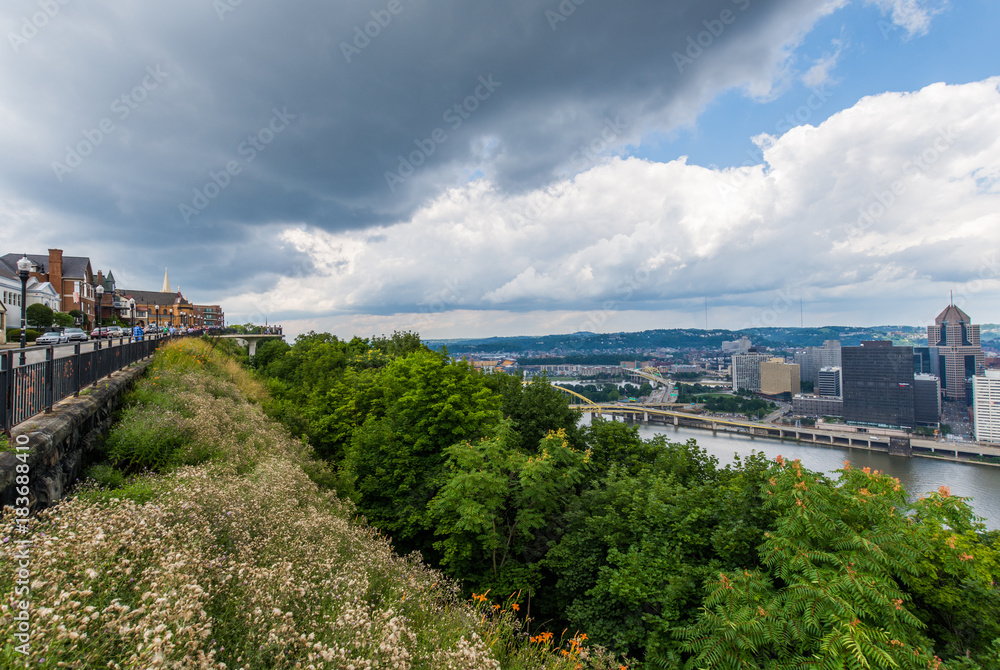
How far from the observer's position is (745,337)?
513 ft

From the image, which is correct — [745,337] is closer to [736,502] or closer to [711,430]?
[711,430]

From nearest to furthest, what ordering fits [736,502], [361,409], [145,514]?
[145,514] < [736,502] < [361,409]

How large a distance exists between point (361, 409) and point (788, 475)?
23056mm

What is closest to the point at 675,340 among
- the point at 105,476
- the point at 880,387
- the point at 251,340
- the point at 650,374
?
the point at 650,374

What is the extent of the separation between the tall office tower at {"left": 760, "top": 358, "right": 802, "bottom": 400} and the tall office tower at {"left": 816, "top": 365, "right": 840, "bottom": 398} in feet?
21.8

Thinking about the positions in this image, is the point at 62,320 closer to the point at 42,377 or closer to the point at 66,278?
the point at 66,278

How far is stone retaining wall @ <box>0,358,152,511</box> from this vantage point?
489 cm

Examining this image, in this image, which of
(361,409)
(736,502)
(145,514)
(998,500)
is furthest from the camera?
(998,500)

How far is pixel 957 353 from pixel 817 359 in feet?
96.3

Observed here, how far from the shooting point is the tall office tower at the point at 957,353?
91.4 metres

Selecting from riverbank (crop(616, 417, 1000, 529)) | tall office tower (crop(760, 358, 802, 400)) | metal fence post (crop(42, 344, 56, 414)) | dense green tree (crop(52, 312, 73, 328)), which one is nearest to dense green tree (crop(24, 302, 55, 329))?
dense green tree (crop(52, 312, 73, 328))

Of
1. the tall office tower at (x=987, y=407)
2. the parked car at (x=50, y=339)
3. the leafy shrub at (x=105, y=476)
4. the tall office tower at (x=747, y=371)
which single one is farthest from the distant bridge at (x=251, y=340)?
the tall office tower at (x=987, y=407)

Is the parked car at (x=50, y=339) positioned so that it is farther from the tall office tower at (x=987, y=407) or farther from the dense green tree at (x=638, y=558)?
the tall office tower at (x=987, y=407)

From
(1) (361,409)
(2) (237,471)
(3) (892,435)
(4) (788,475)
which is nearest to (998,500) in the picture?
(3) (892,435)
